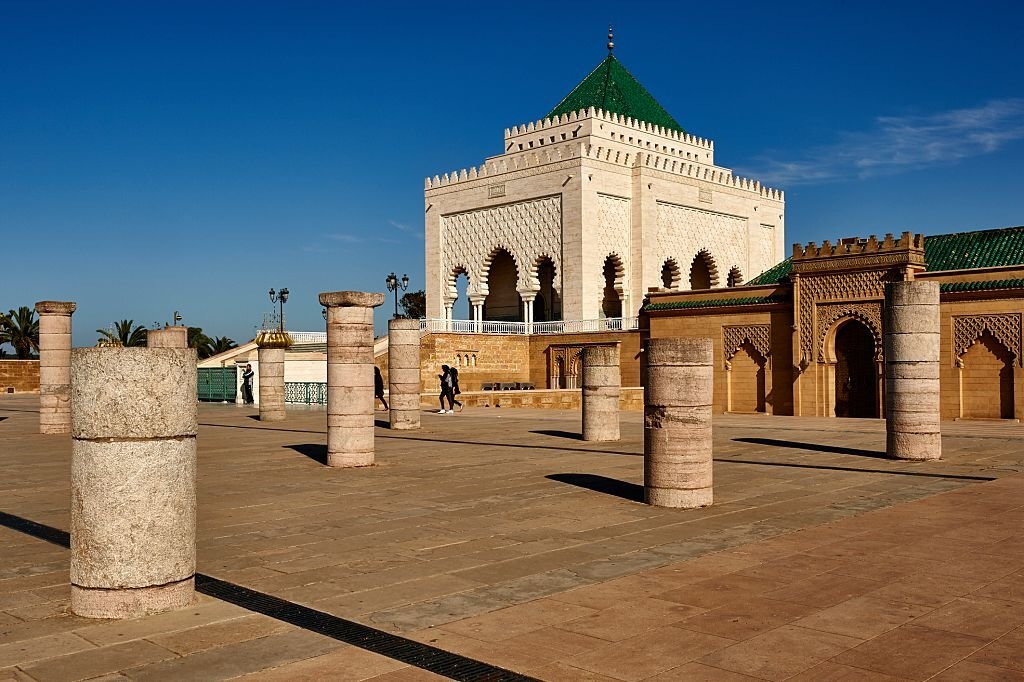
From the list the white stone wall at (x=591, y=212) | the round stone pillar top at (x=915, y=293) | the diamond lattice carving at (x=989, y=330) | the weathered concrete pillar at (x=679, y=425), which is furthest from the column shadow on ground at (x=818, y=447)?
the white stone wall at (x=591, y=212)

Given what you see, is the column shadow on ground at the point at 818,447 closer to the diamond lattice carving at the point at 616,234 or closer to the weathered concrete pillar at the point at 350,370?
the weathered concrete pillar at the point at 350,370

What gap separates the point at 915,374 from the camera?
1122 centimetres

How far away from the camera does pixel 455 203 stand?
38.9m

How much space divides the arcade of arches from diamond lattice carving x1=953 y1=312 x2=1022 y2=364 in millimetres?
19

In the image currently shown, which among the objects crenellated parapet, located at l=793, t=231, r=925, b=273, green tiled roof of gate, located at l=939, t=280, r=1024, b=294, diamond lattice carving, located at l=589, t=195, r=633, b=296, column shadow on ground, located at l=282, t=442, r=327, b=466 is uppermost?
diamond lattice carving, located at l=589, t=195, r=633, b=296

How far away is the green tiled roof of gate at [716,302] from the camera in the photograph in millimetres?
22406

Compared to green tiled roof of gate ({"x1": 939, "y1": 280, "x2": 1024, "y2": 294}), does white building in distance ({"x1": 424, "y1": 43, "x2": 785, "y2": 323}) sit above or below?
above

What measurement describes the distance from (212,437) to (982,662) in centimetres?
1309

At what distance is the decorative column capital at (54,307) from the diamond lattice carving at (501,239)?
21258mm

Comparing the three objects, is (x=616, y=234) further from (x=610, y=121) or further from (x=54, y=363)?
(x=54, y=363)

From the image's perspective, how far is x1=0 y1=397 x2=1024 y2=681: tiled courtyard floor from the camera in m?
3.86

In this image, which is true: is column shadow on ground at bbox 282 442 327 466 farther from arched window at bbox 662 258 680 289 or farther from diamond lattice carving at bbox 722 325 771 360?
arched window at bbox 662 258 680 289

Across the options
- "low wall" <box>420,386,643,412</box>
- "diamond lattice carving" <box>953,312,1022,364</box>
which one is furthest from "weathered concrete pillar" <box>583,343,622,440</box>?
"low wall" <box>420,386,643,412</box>

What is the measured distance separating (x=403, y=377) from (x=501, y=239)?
21.6 meters
